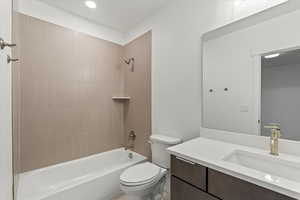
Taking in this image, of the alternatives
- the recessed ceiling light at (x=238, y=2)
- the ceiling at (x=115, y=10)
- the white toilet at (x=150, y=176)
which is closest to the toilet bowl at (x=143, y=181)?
the white toilet at (x=150, y=176)

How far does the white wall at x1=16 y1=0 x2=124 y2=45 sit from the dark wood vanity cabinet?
7.38 ft

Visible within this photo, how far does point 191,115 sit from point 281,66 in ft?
2.86

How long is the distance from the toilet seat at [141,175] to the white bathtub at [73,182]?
0.35 metres

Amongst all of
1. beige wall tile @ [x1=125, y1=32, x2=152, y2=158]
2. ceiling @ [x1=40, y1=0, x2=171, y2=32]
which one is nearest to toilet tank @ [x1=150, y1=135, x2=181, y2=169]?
beige wall tile @ [x1=125, y1=32, x2=152, y2=158]

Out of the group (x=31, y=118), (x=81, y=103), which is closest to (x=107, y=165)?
(x=81, y=103)

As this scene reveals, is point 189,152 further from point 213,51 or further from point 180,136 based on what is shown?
point 213,51

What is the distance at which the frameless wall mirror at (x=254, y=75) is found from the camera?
1.01 m

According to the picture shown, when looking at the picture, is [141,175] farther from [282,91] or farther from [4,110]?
[282,91]

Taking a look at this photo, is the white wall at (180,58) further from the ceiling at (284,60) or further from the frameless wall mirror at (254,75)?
the ceiling at (284,60)

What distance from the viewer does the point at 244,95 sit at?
1.23 metres

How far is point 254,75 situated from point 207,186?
937 millimetres

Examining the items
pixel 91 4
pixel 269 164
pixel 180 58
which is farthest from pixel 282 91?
pixel 91 4

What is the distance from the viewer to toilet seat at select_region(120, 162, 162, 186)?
4.65 ft

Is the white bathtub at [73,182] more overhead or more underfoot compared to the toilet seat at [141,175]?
more underfoot
